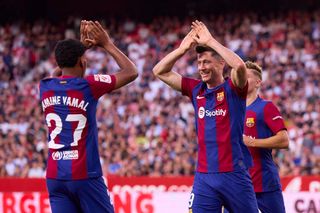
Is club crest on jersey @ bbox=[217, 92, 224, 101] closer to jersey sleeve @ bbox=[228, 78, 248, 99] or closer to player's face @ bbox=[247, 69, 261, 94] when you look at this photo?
jersey sleeve @ bbox=[228, 78, 248, 99]

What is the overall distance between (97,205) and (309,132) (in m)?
11.1

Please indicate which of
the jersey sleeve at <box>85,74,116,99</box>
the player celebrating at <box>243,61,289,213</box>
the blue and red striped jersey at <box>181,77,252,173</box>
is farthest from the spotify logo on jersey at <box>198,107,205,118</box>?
the player celebrating at <box>243,61,289,213</box>

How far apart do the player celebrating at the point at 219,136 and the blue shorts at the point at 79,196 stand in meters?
0.99

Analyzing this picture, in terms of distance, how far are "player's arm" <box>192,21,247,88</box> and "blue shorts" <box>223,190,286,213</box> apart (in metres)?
1.73

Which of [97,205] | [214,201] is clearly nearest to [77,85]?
[97,205]

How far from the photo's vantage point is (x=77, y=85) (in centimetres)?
769

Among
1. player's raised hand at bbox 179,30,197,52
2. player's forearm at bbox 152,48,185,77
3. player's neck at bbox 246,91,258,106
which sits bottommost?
player's neck at bbox 246,91,258,106

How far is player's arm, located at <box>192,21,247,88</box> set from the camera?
7.98 meters

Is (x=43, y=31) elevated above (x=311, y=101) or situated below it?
above

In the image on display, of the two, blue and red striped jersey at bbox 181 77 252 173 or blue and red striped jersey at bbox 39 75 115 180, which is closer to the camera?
blue and red striped jersey at bbox 39 75 115 180

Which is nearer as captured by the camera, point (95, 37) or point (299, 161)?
point (95, 37)

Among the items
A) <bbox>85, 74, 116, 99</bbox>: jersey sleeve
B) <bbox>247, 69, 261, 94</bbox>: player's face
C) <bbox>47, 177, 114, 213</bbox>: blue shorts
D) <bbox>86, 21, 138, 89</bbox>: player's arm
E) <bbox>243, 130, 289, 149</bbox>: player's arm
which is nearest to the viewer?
<bbox>47, 177, 114, 213</bbox>: blue shorts

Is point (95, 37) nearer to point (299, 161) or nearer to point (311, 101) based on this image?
point (299, 161)

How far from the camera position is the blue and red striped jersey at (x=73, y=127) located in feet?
25.0
